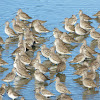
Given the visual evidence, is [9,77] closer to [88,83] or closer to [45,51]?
[88,83]

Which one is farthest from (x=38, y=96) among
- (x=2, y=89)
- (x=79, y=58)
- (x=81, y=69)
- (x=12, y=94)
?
(x=79, y=58)

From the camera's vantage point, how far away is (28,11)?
22141 mm

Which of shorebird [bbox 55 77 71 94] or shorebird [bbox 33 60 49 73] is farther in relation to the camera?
shorebird [bbox 33 60 49 73]

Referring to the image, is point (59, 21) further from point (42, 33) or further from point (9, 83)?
point (9, 83)

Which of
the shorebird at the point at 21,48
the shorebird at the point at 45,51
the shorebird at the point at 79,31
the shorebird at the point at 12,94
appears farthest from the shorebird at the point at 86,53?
the shorebird at the point at 12,94

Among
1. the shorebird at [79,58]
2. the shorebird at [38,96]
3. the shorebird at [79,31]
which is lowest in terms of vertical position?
the shorebird at [79,31]

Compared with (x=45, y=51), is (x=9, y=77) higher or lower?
higher

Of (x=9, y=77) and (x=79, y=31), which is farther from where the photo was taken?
(x=79, y=31)

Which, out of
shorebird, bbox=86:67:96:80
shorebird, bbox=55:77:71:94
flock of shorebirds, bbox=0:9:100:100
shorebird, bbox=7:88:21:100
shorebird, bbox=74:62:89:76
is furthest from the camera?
shorebird, bbox=74:62:89:76

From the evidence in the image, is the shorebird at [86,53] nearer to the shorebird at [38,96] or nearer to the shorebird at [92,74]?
the shorebird at [92,74]

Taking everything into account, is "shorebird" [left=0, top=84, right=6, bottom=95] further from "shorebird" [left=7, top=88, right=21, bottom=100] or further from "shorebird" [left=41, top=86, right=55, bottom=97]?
"shorebird" [left=41, top=86, right=55, bottom=97]

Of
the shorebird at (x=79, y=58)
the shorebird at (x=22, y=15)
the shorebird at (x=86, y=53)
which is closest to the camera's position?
the shorebird at (x=79, y=58)

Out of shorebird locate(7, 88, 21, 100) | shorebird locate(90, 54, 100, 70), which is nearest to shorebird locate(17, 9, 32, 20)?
shorebird locate(90, 54, 100, 70)

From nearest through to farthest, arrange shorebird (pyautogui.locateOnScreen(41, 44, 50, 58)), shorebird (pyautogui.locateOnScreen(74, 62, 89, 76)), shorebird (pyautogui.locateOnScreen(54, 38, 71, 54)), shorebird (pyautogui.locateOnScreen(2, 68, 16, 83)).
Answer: shorebird (pyautogui.locateOnScreen(2, 68, 16, 83))
shorebird (pyautogui.locateOnScreen(74, 62, 89, 76))
shorebird (pyautogui.locateOnScreen(41, 44, 50, 58))
shorebird (pyautogui.locateOnScreen(54, 38, 71, 54))
